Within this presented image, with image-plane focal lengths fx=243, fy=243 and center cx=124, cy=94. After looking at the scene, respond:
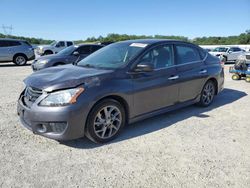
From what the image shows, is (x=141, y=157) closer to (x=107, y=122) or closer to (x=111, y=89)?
(x=107, y=122)

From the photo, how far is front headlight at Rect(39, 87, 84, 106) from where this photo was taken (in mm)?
3279

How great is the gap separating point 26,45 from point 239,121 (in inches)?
584

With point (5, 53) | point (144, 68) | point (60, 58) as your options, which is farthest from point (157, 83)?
point (5, 53)

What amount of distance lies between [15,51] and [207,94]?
13670 mm

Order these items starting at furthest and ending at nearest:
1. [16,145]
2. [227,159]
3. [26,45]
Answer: [26,45] → [16,145] → [227,159]

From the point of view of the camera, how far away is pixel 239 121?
475 cm

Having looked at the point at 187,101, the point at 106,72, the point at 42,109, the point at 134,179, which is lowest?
the point at 134,179

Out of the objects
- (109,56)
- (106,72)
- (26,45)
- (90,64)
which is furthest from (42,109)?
(26,45)

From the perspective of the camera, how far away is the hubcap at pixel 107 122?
363cm

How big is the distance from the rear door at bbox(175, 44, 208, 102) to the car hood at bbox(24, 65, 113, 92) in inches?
68.0

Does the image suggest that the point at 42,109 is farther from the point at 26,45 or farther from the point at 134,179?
the point at 26,45

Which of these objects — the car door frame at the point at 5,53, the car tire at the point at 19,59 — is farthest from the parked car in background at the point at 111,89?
the car tire at the point at 19,59

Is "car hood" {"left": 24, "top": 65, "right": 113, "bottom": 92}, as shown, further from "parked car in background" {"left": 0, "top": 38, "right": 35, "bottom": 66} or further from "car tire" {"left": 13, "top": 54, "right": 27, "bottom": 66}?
"car tire" {"left": 13, "top": 54, "right": 27, "bottom": 66}

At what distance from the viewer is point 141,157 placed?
329 centimetres
